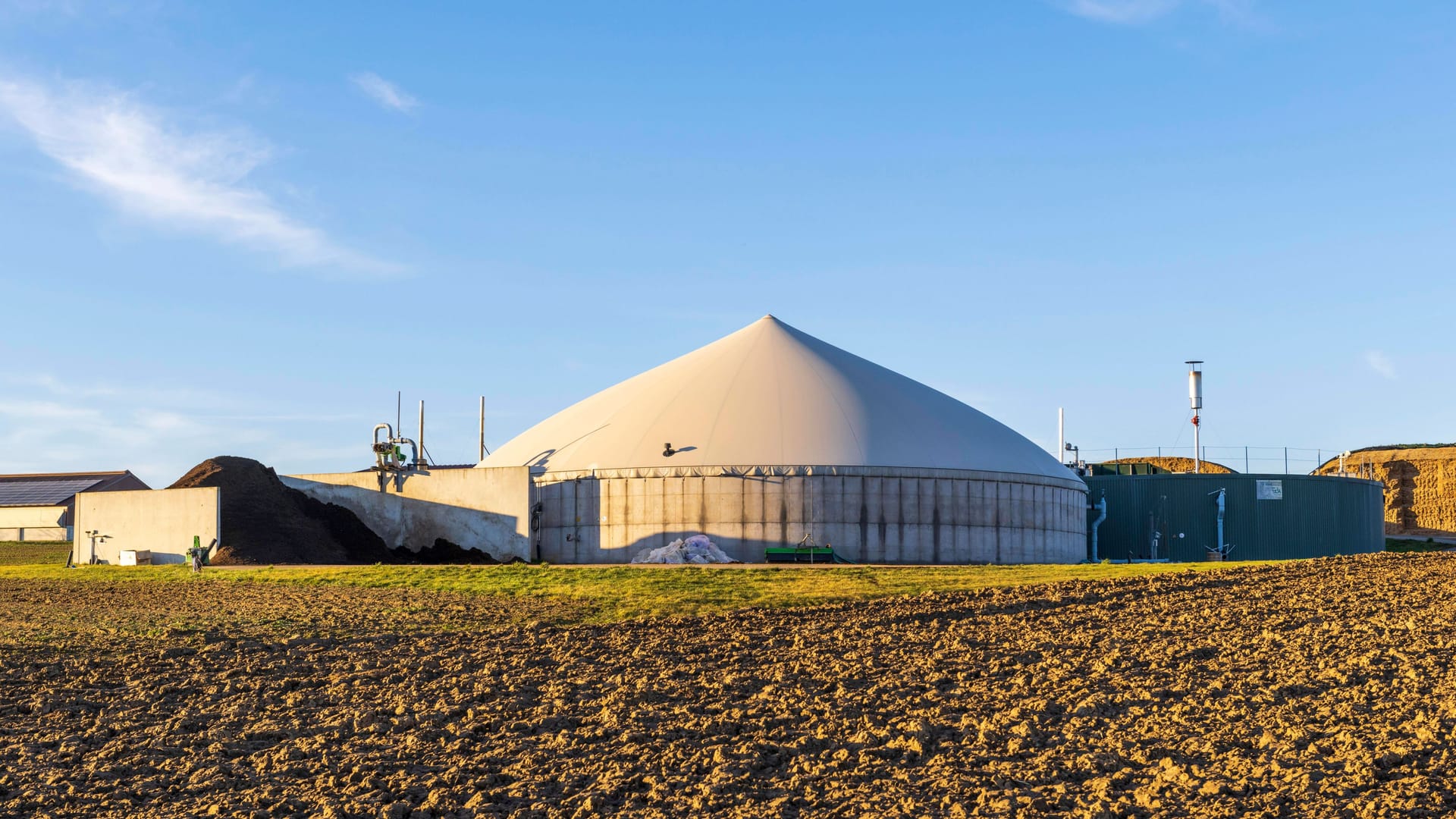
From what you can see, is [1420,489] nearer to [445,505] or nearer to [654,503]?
[654,503]

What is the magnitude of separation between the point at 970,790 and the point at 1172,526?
4344cm

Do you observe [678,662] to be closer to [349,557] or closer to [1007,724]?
[1007,724]

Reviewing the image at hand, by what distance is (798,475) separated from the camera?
4294cm

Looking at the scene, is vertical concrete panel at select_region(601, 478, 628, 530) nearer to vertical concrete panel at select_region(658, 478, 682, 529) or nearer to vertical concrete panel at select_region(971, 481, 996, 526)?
vertical concrete panel at select_region(658, 478, 682, 529)

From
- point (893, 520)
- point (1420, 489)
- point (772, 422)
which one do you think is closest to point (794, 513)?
point (893, 520)

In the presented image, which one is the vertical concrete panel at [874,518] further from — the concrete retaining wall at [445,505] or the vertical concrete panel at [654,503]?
the concrete retaining wall at [445,505]

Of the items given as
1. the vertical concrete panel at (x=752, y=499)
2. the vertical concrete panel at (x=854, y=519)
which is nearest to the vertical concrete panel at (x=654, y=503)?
the vertical concrete panel at (x=752, y=499)

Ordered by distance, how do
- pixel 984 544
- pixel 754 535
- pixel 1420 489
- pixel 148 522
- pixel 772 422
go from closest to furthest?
pixel 754 535
pixel 984 544
pixel 772 422
pixel 148 522
pixel 1420 489

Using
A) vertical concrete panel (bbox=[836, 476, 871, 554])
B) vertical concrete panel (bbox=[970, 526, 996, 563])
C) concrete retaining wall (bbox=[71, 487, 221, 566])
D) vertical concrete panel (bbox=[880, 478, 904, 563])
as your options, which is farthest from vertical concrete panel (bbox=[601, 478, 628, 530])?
concrete retaining wall (bbox=[71, 487, 221, 566])

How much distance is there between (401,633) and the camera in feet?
71.5

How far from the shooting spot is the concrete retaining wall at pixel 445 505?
145 ft

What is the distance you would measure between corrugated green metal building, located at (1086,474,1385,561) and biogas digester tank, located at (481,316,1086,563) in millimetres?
4423

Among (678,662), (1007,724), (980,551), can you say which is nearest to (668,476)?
(980,551)

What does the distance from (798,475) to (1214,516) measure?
766 inches
